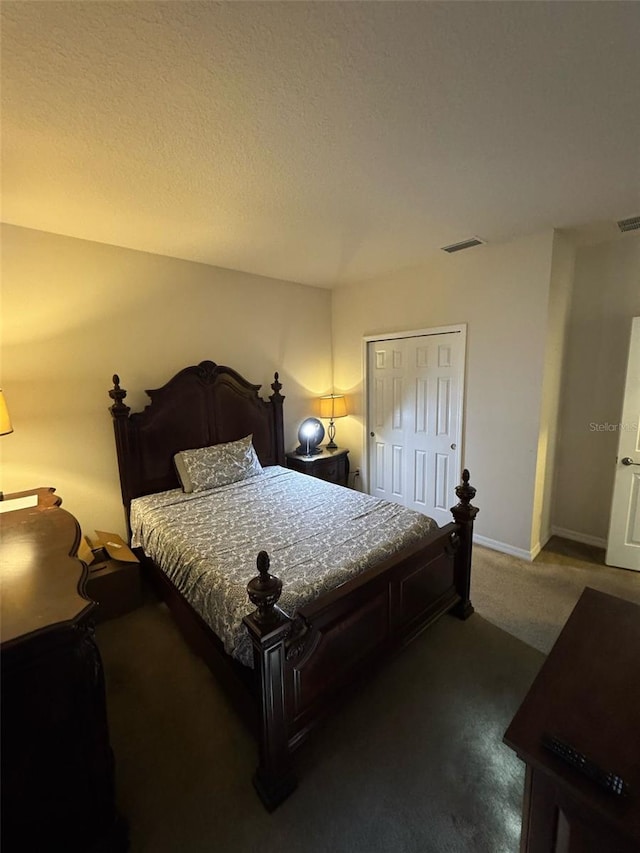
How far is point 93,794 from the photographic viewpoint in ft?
3.51

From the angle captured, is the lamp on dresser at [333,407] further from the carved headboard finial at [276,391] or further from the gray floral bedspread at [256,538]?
the gray floral bedspread at [256,538]

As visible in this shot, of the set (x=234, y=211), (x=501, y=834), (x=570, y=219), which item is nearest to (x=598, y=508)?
(x=570, y=219)

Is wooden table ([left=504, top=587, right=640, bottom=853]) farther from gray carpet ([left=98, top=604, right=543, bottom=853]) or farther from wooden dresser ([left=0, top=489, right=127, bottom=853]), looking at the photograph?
wooden dresser ([left=0, top=489, right=127, bottom=853])

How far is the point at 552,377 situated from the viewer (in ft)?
9.48

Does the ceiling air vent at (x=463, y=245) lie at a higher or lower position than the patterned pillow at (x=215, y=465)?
higher

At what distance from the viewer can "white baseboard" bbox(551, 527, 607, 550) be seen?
3.14 m

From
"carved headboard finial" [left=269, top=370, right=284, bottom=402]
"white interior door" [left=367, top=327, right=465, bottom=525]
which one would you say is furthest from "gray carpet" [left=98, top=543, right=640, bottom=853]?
"carved headboard finial" [left=269, top=370, right=284, bottom=402]

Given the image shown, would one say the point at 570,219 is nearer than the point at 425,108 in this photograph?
No

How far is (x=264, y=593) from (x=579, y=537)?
11.0 ft

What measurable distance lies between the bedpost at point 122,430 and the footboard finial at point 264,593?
2.03m

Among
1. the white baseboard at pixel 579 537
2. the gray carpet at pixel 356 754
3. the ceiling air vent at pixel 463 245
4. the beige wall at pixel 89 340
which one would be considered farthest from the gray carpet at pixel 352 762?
the ceiling air vent at pixel 463 245

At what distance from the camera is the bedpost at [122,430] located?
2.69 m

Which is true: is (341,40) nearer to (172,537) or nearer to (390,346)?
(172,537)

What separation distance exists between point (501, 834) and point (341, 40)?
106 inches
